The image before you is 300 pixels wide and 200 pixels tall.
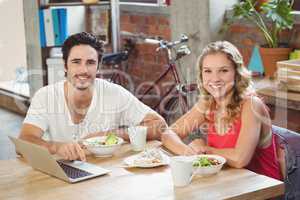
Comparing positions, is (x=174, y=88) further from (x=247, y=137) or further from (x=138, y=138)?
(x=247, y=137)

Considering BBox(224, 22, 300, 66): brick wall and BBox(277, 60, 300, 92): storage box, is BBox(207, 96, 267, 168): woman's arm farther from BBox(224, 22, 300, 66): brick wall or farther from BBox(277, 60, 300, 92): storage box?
BBox(224, 22, 300, 66): brick wall

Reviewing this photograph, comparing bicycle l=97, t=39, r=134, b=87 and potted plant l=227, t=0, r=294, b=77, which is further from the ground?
potted plant l=227, t=0, r=294, b=77

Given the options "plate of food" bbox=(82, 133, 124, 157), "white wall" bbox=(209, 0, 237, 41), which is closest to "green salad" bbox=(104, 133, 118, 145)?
"plate of food" bbox=(82, 133, 124, 157)

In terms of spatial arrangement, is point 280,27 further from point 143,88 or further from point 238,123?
point 143,88

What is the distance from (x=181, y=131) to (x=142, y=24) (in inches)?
113

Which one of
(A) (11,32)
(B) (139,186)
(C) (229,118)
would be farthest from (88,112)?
(A) (11,32)

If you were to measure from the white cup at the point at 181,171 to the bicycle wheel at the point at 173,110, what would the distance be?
2457 millimetres

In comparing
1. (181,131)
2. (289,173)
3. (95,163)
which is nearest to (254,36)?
(181,131)

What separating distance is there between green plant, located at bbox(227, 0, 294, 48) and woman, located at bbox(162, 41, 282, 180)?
1158 millimetres

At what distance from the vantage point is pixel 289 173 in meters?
2.31

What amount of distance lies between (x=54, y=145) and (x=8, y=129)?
3286 millimetres

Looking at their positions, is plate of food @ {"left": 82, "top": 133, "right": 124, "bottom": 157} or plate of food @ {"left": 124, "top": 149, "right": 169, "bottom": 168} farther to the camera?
plate of food @ {"left": 82, "top": 133, "right": 124, "bottom": 157}

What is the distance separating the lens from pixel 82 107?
2826 millimetres

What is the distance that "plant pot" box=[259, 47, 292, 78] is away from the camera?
364cm
